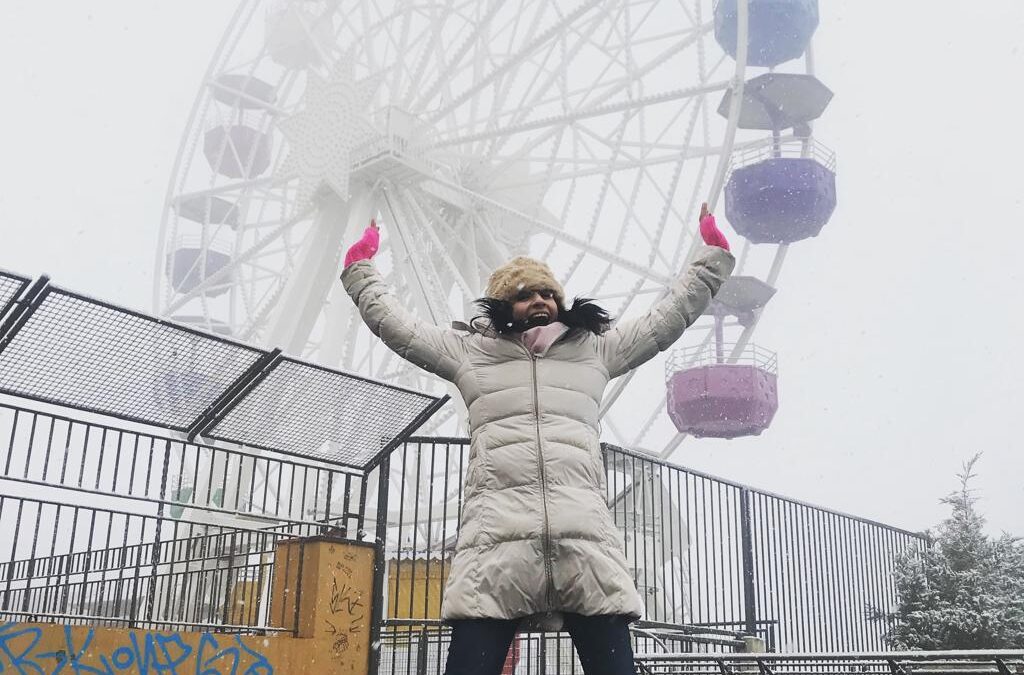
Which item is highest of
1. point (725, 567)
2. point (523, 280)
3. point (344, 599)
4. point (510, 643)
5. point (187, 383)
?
point (187, 383)

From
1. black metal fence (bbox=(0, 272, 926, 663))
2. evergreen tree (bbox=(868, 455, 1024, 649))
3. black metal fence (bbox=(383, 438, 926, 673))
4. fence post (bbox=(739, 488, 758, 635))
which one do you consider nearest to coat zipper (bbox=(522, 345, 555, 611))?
black metal fence (bbox=(0, 272, 926, 663))

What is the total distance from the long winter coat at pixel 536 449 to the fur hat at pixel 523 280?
5.2 inches

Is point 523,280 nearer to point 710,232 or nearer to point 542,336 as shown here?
point 542,336

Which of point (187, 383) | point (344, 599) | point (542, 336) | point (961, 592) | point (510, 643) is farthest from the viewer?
point (961, 592)

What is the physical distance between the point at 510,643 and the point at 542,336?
91 cm

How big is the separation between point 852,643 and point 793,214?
15413mm

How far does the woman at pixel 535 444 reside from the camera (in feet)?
10.0

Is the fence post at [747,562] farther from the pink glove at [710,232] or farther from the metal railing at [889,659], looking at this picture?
the pink glove at [710,232]

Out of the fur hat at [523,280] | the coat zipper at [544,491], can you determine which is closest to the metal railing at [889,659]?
the coat zipper at [544,491]

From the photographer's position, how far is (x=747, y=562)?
343 inches

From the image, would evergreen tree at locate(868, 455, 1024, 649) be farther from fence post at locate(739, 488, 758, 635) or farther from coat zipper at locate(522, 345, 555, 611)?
coat zipper at locate(522, 345, 555, 611)

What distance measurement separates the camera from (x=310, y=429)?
19.4ft

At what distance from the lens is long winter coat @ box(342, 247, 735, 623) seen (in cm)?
305

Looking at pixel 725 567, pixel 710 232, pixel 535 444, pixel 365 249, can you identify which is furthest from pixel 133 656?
pixel 725 567
